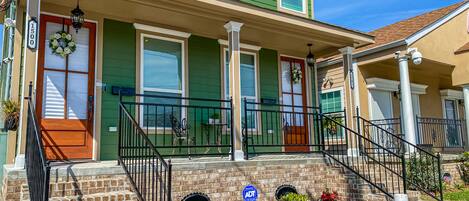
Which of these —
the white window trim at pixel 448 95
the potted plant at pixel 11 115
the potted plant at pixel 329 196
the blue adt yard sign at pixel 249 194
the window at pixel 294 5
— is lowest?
the potted plant at pixel 329 196

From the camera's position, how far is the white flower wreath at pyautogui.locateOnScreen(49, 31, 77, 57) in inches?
231

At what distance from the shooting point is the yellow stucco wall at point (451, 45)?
346 inches

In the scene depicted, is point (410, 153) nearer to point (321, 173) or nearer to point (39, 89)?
point (321, 173)

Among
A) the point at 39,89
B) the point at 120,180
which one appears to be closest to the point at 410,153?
the point at 120,180

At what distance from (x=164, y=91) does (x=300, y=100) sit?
3.49m

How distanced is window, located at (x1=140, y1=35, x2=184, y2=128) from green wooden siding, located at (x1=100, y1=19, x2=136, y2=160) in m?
0.23

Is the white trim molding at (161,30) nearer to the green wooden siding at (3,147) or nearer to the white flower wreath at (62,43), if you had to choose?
the white flower wreath at (62,43)

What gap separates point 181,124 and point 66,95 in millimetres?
1953

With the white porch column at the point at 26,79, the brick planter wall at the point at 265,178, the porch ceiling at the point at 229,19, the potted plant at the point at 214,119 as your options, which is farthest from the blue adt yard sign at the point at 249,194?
the white porch column at the point at 26,79

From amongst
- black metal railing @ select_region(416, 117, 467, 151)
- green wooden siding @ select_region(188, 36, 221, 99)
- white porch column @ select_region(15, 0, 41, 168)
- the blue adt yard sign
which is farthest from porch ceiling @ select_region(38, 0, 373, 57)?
black metal railing @ select_region(416, 117, 467, 151)

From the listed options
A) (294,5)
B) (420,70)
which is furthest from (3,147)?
(420,70)

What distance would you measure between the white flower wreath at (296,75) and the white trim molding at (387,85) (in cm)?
197

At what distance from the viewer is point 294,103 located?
8.84 m

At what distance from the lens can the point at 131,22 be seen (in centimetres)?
667
